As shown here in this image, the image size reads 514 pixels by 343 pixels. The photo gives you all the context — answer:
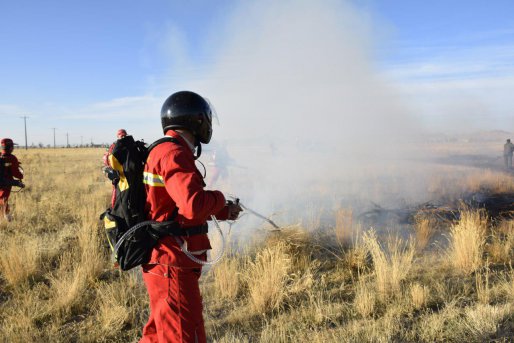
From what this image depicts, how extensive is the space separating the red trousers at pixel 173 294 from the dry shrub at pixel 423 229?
443 centimetres

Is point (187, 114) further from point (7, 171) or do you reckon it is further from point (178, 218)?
point (7, 171)

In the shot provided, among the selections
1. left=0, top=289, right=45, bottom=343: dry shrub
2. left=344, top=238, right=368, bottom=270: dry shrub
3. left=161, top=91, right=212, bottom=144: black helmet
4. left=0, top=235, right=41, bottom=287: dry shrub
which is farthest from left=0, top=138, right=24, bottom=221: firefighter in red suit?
left=161, top=91, right=212, bottom=144: black helmet

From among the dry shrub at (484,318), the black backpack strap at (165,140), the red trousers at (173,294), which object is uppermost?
the black backpack strap at (165,140)

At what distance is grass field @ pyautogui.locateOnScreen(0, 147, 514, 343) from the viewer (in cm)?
333

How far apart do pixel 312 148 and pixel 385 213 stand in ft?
29.9

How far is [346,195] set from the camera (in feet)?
33.3

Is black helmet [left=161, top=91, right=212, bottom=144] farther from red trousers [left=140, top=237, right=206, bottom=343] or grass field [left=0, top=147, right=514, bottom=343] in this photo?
grass field [left=0, top=147, right=514, bottom=343]

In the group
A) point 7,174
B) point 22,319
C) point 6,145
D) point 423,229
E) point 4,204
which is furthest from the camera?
point 6,145

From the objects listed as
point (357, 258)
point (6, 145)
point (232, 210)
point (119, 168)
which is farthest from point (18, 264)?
point (6, 145)

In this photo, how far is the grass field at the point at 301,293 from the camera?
333cm

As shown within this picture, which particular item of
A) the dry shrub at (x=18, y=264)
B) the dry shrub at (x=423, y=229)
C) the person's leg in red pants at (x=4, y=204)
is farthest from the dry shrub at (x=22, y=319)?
the dry shrub at (x=423, y=229)

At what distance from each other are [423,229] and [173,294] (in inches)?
195

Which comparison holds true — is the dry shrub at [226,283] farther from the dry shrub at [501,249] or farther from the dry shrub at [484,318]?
the dry shrub at [501,249]

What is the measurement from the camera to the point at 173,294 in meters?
2.18
